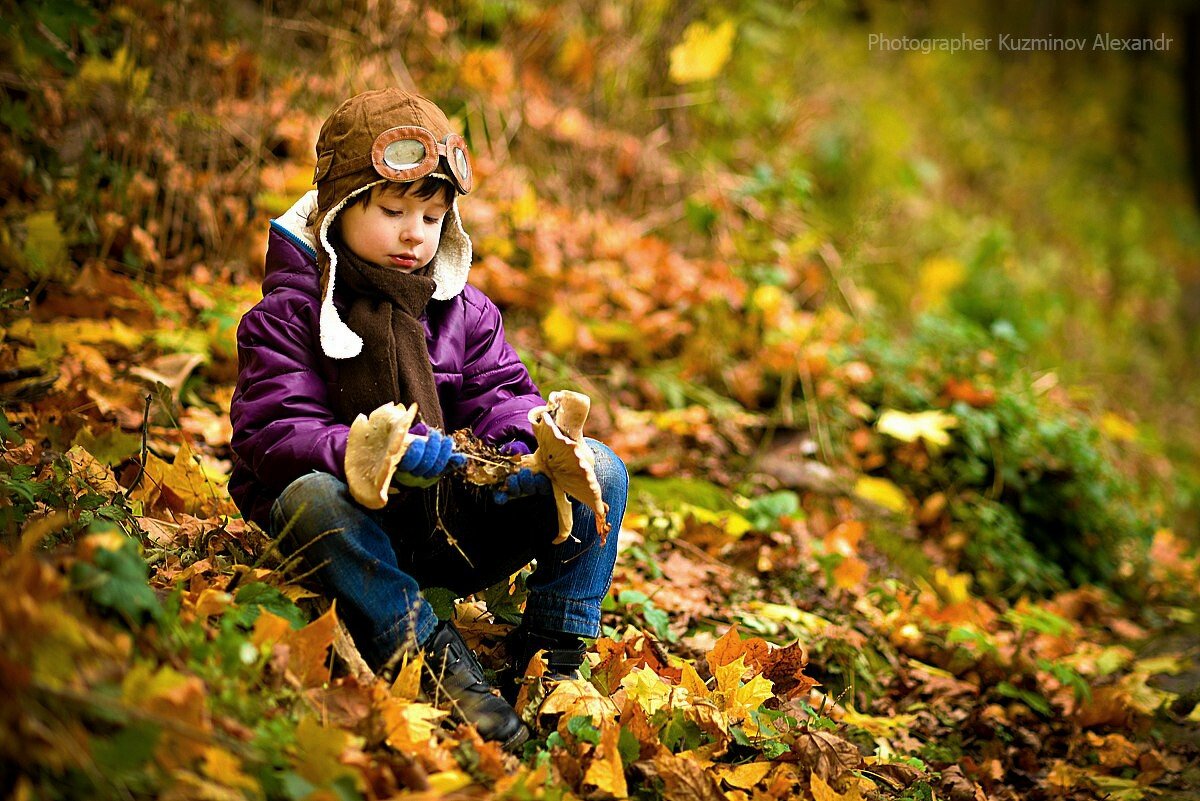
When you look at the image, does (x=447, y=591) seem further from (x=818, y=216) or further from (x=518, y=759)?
(x=818, y=216)

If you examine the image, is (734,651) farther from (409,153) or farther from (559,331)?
(559,331)

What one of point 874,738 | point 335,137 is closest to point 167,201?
point 335,137

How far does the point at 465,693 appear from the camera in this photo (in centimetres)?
212

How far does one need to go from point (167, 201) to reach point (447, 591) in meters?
2.61

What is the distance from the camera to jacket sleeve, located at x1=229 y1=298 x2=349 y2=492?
6.90 ft

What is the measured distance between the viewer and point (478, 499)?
7.26 feet

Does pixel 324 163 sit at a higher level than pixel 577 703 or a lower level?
higher

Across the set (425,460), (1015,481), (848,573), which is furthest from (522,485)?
(1015,481)

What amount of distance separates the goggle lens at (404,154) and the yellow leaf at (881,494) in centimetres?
285

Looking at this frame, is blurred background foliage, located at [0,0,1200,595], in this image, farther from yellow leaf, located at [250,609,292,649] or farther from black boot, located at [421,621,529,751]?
yellow leaf, located at [250,609,292,649]

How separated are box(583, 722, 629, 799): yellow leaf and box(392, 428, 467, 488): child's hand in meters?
0.64

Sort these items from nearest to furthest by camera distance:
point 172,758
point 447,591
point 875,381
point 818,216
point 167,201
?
point 172,758 < point 447,591 < point 167,201 < point 875,381 < point 818,216

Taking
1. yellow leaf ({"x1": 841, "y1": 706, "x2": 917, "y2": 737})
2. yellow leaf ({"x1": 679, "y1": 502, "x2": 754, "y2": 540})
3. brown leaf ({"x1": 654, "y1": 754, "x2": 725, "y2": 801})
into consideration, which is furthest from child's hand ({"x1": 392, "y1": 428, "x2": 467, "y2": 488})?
yellow leaf ({"x1": 679, "y1": 502, "x2": 754, "y2": 540})

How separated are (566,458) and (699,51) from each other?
4.45 m
